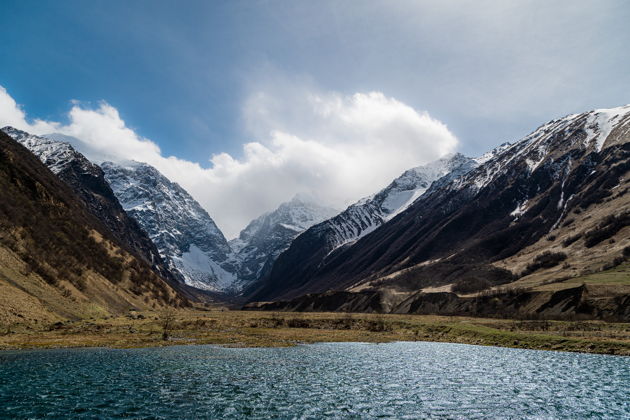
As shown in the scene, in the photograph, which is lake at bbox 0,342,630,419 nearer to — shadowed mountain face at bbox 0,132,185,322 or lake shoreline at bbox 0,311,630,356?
lake shoreline at bbox 0,311,630,356

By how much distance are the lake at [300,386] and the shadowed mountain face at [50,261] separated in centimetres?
3839

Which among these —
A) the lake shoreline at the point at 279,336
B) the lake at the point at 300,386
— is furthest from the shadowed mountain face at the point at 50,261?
the lake at the point at 300,386

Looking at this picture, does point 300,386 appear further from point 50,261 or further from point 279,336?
point 50,261

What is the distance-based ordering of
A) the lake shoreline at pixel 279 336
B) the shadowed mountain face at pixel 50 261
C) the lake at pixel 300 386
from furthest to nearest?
1. the shadowed mountain face at pixel 50 261
2. the lake shoreline at pixel 279 336
3. the lake at pixel 300 386

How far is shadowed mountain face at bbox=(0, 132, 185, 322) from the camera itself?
90688 mm

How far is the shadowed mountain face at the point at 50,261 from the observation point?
90688mm

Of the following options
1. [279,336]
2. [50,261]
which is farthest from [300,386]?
[50,261]

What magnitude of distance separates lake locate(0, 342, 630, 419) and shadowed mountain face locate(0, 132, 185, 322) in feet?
126

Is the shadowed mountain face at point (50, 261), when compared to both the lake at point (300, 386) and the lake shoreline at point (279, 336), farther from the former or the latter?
the lake at point (300, 386)

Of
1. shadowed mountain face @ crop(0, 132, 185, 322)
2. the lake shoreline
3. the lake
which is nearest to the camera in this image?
the lake

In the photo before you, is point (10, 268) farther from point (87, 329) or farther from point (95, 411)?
point (95, 411)

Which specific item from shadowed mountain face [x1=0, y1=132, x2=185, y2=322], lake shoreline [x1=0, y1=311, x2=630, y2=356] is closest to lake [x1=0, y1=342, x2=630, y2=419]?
lake shoreline [x1=0, y1=311, x2=630, y2=356]

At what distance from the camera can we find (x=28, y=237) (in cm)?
12062

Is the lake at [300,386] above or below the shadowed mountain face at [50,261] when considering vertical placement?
below
